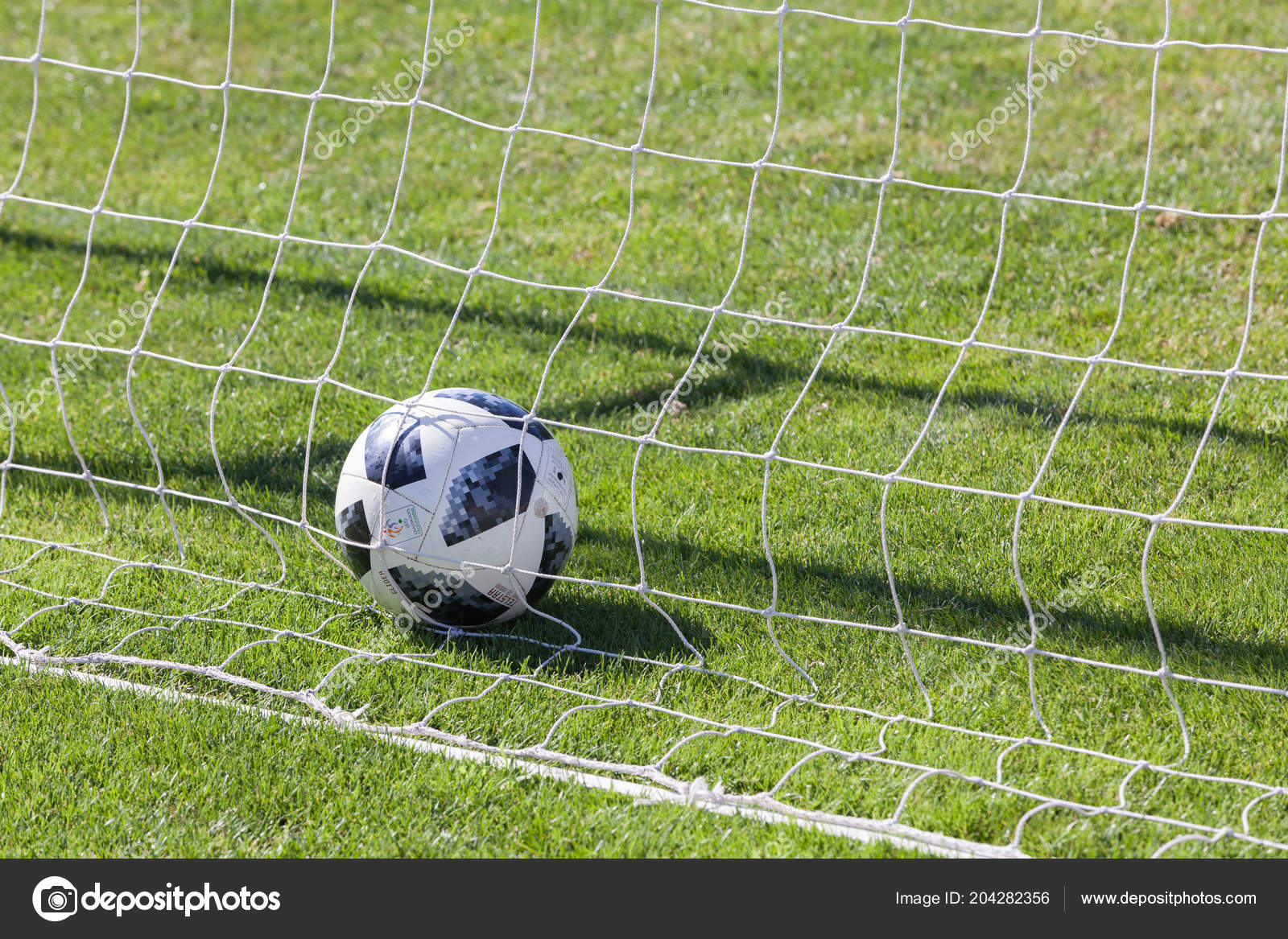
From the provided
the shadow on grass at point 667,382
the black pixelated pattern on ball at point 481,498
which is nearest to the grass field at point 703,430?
the shadow on grass at point 667,382

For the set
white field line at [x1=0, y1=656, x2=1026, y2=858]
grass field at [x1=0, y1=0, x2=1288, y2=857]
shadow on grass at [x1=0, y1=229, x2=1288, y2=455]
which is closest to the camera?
white field line at [x1=0, y1=656, x2=1026, y2=858]

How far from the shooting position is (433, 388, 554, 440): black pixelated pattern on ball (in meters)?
3.65

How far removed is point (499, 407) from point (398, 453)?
0.35 meters

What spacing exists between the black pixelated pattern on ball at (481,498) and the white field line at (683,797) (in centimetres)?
59

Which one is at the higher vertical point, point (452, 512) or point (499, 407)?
point (499, 407)

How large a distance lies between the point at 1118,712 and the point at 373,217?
495 centimetres

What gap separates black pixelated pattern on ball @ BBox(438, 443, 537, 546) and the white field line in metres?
0.59
